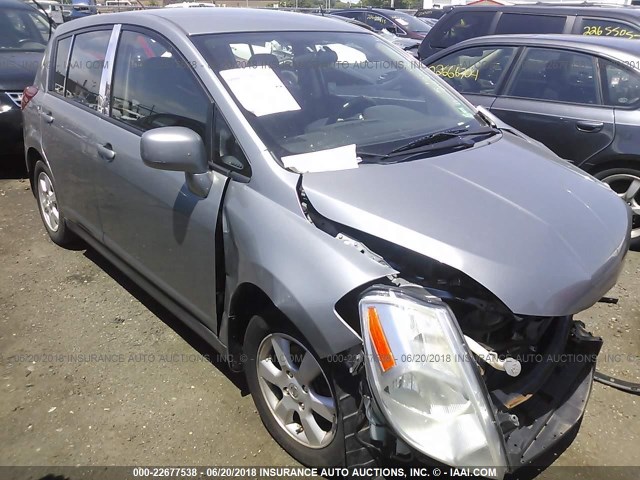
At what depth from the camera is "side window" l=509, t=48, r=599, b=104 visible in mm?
4422

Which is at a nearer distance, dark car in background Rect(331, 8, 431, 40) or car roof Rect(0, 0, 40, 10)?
car roof Rect(0, 0, 40, 10)

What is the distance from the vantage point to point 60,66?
3852 millimetres

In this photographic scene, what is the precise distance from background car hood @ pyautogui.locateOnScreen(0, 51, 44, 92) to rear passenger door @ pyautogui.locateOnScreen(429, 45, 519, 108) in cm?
452

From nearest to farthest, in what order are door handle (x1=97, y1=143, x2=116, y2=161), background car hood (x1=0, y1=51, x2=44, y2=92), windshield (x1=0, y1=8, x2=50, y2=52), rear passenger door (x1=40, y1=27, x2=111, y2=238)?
door handle (x1=97, y1=143, x2=116, y2=161), rear passenger door (x1=40, y1=27, x2=111, y2=238), background car hood (x1=0, y1=51, x2=44, y2=92), windshield (x1=0, y1=8, x2=50, y2=52)

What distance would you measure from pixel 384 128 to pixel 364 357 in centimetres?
125

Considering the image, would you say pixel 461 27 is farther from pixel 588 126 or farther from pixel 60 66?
pixel 60 66

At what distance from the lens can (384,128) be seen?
2551 mm

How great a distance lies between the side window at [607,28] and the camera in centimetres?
598

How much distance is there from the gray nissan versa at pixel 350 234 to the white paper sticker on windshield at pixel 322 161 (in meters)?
0.01

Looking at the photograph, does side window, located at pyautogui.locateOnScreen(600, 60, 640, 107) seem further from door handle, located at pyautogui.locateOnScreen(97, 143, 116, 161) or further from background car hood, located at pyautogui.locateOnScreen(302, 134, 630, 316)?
door handle, located at pyautogui.locateOnScreen(97, 143, 116, 161)

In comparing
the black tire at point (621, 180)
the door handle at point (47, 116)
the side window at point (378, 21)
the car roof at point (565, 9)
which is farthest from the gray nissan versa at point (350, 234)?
the side window at point (378, 21)

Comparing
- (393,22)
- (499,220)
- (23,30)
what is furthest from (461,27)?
(393,22)

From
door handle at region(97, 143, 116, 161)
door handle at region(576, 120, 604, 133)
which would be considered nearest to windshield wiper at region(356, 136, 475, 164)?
door handle at region(97, 143, 116, 161)

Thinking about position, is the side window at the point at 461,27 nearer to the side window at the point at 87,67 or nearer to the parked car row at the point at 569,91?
the parked car row at the point at 569,91
